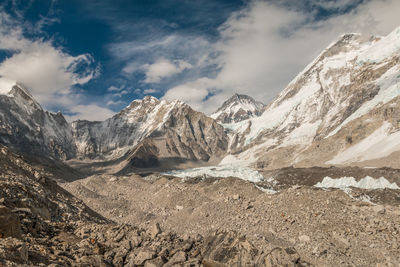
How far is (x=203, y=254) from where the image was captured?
1094cm

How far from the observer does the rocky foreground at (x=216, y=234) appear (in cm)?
1011

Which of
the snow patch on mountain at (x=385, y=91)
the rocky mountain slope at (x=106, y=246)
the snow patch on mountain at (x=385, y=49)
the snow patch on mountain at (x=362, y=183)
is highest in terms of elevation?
the snow patch on mountain at (x=385, y=49)

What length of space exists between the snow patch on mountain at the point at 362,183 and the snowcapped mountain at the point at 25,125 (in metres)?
146

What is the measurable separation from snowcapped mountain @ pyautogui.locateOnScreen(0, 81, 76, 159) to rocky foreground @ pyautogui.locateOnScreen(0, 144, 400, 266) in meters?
145

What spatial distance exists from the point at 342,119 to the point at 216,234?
129720mm

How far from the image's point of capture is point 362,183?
4638cm

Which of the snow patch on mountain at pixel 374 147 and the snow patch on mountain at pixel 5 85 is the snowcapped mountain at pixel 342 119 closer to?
the snow patch on mountain at pixel 374 147

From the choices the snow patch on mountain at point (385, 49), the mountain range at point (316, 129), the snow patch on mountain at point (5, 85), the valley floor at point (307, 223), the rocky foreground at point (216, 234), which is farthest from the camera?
the snow patch on mountain at point (5, 85)

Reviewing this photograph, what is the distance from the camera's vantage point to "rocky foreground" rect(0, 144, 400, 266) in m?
10.1

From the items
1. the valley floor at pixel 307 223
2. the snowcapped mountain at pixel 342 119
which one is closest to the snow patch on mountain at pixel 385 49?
the snowcapped mountain at pixel 342 119

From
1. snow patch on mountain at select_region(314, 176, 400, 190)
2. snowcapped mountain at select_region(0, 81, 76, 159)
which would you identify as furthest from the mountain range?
snow patch on mountain at select_region(314, 176, 400, 190)

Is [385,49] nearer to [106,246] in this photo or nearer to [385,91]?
[385,91]

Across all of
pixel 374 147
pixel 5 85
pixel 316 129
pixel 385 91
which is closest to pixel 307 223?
pixel 374 147

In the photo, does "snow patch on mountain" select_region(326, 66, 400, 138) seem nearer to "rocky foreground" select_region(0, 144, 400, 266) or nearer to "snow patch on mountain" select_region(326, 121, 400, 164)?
"snow patch on mountain" select_region(326, 121, 400, 164)
